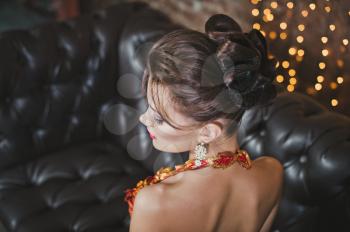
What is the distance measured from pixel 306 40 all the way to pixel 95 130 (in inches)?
49.7

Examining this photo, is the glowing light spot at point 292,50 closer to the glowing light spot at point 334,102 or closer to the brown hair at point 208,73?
the glowing light spot at point 334,102

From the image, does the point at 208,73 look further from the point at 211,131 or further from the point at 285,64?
the point at 285,64

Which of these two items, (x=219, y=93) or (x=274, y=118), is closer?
(x=219, y=93)

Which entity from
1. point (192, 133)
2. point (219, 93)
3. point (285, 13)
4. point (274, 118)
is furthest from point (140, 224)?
point (285, 13)

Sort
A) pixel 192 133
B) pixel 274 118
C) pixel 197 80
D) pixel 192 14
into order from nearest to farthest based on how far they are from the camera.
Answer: pixel 197 80
pixel 192 133
pixel 274 118
pixel 192 14

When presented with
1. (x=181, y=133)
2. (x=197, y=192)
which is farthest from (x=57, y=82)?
(x=197, y=192)

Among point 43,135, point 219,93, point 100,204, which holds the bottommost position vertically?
point 100,204

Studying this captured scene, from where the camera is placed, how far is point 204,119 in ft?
4.22

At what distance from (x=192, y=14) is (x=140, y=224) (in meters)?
2.04

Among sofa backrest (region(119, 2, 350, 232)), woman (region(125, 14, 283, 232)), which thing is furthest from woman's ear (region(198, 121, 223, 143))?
sofa backrest (region(119, 2, 350, 232))

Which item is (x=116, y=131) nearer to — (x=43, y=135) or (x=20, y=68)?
(x=43, y=135)

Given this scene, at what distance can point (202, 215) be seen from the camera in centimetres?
130

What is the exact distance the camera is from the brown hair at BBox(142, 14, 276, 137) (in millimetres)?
Answer: 1236

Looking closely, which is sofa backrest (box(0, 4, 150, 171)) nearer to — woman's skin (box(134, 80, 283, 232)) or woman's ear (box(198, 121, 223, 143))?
woman's skin (box(134, 80, 283, 232))
